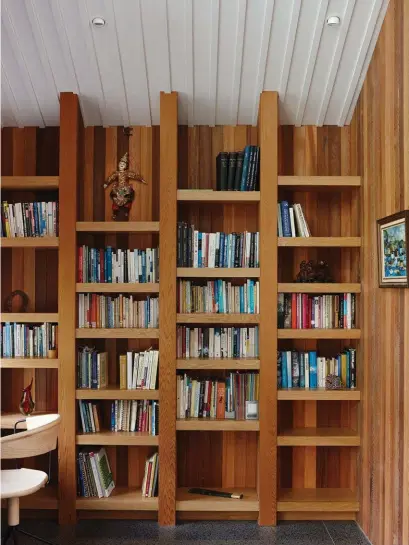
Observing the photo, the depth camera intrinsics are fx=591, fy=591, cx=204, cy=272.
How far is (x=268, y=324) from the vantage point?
12.0ft

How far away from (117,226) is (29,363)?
1.02 m

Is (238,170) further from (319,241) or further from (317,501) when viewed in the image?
(317,501)

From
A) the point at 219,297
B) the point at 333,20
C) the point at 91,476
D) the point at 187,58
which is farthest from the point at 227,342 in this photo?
the point at 333,20

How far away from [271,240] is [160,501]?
1.75 m

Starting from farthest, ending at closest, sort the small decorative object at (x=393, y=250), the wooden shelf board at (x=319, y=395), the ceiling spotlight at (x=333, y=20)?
1. the wooden shelf board at (x=319, y=395)
2. the ceiling spotlight at (x=333, y=20)
3. the small decorative object at (x=393, y=250)

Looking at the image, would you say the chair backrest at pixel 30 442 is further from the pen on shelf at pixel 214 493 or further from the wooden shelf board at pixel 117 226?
the wooden shelf board at pixel 117 226

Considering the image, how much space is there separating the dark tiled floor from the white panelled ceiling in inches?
102

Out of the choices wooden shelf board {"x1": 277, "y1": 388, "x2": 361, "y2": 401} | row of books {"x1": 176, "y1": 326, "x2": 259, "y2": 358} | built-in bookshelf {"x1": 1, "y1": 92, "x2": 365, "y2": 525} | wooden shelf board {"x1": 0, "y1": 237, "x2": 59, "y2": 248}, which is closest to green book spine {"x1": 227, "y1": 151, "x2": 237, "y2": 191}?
built-in bookshelf {"x1": 1, "y1": 92, "x2": 365, "y2": 525}

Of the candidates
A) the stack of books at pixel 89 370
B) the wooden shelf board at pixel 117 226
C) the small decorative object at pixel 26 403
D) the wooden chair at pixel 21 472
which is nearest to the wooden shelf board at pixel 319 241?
the wooden shelf board at pixel 117 226

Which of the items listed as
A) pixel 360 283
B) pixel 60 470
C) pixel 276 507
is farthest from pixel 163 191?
pixel 276 507

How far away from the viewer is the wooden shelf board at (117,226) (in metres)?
3.69

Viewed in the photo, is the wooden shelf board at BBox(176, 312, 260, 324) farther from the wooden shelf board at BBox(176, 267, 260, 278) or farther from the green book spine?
the green book spine

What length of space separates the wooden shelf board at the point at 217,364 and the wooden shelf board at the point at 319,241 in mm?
757

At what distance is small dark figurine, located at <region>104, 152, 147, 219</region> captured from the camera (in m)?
3.88
